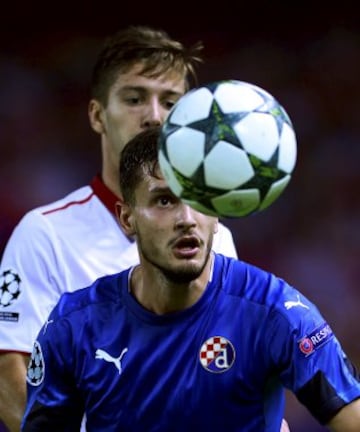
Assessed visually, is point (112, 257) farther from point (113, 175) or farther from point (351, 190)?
point (351, 190)

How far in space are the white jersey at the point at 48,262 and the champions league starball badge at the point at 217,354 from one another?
105 centimetres

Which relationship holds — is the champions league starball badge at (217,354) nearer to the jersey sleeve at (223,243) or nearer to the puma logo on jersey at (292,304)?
the puma logo on jersey at (292,304)

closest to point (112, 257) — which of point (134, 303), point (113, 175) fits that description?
point (113, 175)

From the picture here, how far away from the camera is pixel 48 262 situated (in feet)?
16.0

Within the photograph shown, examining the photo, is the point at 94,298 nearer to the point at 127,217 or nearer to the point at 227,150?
the point at 127,217

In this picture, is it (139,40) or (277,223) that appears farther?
(277,223)

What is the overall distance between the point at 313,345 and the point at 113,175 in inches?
64.5

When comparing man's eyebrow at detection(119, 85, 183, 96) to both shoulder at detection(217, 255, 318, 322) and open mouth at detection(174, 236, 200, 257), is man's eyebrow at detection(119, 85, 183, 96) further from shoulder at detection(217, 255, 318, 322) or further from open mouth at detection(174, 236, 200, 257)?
open mouth at detection(174, 236, 200, 257)

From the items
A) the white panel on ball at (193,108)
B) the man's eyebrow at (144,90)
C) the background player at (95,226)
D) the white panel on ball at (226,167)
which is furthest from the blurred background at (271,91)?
the white panel on ball at (226,167)

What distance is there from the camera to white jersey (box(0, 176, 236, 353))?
486cm

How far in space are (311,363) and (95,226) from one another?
156 centimetres

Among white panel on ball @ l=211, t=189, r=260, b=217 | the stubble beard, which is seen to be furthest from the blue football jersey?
white panel on ball @ l=211, t=189, r=260, b=217

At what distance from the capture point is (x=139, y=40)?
5262 mm

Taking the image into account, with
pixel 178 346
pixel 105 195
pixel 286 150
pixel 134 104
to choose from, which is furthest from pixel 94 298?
pixel 134 104
